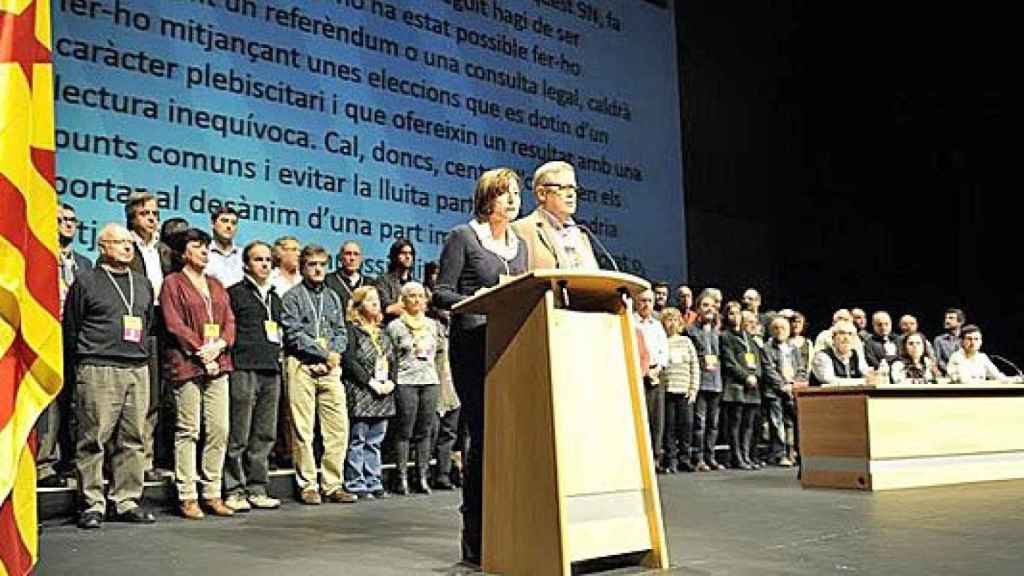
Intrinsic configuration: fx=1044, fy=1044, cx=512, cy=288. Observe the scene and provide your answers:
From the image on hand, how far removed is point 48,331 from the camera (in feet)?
5.11

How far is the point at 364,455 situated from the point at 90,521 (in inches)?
70.8

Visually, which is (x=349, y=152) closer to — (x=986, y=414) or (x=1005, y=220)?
(x=986, y=414)

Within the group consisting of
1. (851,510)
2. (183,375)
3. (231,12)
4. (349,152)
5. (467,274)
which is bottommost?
(851,510)

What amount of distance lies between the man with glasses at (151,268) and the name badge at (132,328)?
0.74 feet

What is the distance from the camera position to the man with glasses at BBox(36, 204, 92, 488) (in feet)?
15.2

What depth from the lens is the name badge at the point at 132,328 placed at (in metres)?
4.54

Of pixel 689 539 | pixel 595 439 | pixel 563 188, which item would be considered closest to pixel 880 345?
pixel 689 539

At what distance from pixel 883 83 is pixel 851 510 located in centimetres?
747

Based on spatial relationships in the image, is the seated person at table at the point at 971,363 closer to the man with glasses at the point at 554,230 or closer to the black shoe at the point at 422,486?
the black shoe at the point at 422,486

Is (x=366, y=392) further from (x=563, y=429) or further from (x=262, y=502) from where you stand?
(x=563, y=429)

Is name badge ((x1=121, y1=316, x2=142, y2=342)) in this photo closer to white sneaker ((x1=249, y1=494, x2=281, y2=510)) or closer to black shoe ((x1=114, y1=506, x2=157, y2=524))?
black shoe ((x1=114, y1=506, x2=157, y2=524))

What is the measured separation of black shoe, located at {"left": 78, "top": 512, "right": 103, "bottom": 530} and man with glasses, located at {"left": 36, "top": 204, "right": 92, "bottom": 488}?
0.31 metres

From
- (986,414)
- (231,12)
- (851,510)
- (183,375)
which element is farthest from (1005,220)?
(183,375)

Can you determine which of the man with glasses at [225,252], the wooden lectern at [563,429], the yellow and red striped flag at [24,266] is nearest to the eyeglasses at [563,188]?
the wooden lectern at [563,429]
